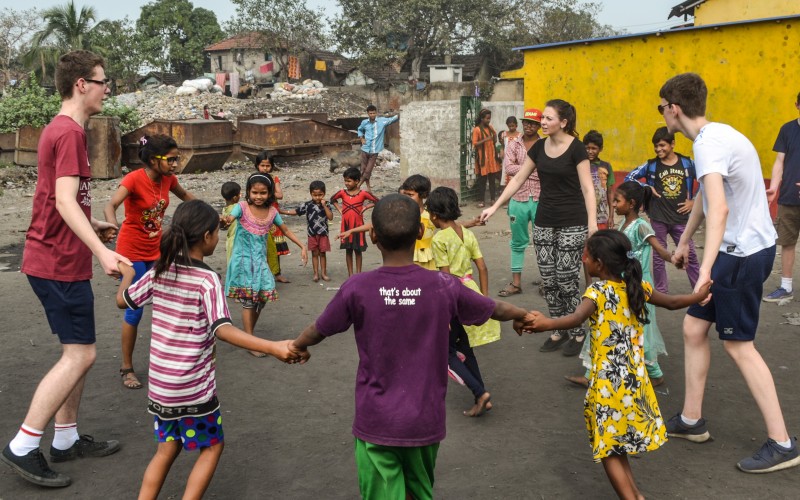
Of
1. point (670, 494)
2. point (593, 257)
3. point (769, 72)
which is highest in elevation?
point (769, 72)

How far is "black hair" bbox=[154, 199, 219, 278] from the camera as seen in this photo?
3.30 metres

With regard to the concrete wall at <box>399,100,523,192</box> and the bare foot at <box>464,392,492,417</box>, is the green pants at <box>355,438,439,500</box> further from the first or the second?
the concrete wall at <box>399,100,523,192</box>

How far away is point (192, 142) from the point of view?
60.7 feet

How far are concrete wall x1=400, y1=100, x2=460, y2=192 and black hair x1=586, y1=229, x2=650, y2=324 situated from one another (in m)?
10.3

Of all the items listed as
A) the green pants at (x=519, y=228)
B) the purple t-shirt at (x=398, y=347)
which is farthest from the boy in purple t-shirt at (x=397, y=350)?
the green pants at (x=519, y=228)

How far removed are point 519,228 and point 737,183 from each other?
4.22 m

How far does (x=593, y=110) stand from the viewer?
13477 millimetres

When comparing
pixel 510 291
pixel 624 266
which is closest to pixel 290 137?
pixel 510 291

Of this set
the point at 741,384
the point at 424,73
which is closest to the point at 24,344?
the point at 741,384

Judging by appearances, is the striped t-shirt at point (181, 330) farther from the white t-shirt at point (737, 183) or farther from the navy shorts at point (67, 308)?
the white t-shirt at point (737, 183)

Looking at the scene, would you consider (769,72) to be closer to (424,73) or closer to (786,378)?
(786,378)

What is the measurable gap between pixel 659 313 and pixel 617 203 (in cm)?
214

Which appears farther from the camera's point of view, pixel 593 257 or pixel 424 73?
pixel 424 73

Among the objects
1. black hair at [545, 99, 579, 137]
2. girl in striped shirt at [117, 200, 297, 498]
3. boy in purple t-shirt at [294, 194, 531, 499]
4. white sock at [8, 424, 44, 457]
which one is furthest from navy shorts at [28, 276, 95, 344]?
black hair at [545, 99, 579, 137]
